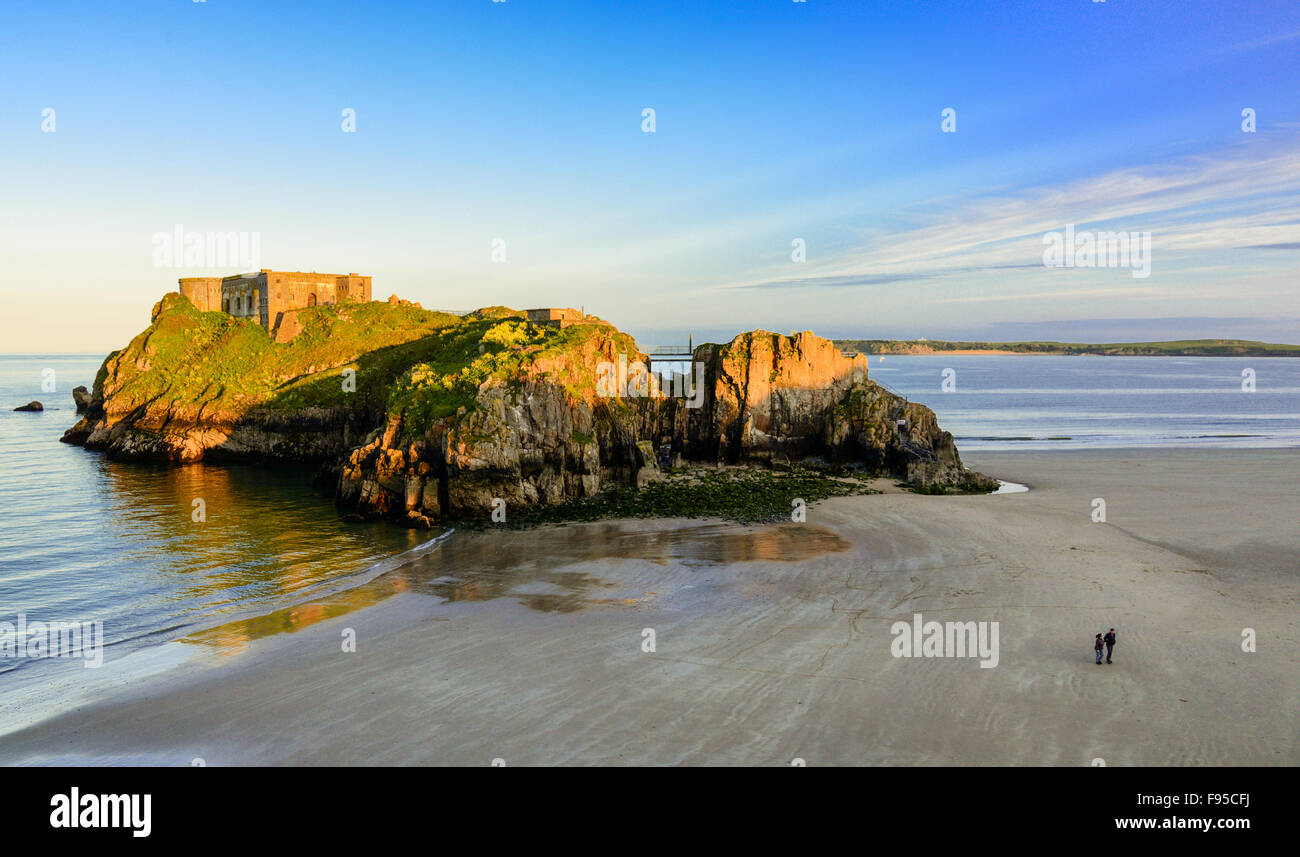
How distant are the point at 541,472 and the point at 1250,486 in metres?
42.5

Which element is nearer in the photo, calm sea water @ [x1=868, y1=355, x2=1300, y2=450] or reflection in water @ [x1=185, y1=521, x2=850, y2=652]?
reflection in water @ [x1=185, y1=521, x2=850, y2=652]

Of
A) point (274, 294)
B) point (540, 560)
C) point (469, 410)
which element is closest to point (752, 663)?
point (540, 560)

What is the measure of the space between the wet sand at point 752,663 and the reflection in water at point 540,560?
0.16 meters

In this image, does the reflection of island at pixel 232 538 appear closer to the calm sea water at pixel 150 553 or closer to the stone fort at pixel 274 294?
the calm sea water at pixel 150 553

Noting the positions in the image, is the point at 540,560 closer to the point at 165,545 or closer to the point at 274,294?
the point at 165,545

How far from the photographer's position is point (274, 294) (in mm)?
72812

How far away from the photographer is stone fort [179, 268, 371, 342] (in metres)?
72.2

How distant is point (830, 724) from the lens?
15336 mm

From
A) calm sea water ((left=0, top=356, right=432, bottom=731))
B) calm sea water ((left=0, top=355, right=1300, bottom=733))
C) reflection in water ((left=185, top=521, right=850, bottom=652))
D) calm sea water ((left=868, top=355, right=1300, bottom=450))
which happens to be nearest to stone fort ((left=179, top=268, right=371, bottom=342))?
calm sea water ((left=0, top=355, right=1300, bottom=733))

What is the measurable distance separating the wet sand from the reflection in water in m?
0.16

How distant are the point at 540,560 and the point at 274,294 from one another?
5852 cm

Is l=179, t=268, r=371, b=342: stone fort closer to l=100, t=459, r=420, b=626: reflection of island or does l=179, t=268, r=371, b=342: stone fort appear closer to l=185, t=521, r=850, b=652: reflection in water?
l=100, t=459, r=420, b=626: reflection of island

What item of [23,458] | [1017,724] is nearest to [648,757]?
[1017,724]
